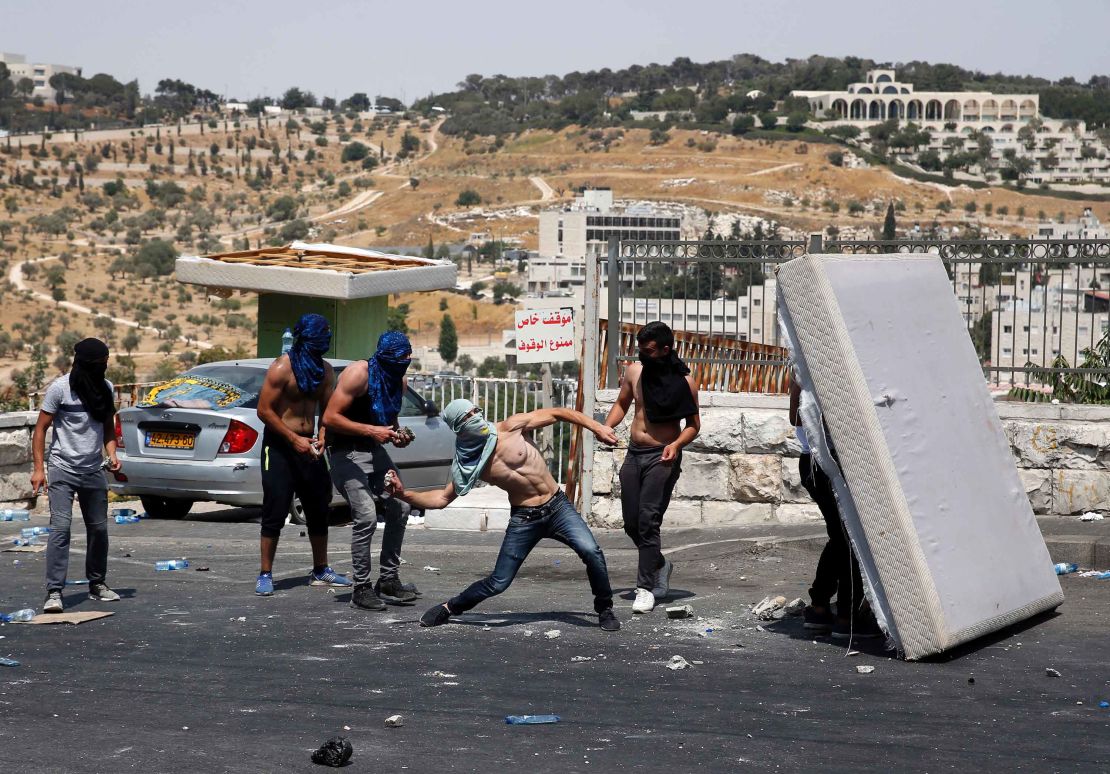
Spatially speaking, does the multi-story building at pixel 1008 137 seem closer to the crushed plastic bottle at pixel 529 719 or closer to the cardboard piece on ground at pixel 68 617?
the cardboard piece on ground at pixel 68 617

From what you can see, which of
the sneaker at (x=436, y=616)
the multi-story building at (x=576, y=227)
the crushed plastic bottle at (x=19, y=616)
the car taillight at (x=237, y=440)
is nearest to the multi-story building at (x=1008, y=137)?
the multi-story building at (x=576, y=227)

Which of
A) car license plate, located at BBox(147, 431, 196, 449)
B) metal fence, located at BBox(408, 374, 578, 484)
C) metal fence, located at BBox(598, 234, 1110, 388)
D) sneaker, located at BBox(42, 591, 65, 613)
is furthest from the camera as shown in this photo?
metal fence, located at BBox(408, 374, 578, 484)

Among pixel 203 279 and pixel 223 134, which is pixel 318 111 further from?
pixel 203 279

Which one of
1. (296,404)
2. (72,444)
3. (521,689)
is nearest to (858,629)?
(521,689)

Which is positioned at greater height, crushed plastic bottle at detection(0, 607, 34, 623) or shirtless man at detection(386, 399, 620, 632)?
shirtless man at detection(386, 399, 620, 632)

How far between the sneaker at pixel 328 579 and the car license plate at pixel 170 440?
318 centimetres

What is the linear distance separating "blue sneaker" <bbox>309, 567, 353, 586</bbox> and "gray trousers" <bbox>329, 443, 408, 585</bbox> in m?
0.68

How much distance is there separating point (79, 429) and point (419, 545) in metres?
3.40

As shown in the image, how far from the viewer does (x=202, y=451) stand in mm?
11672

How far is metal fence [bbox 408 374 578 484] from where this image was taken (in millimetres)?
13000

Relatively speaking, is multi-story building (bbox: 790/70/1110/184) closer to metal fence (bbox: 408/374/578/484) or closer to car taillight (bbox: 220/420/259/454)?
metal fence (bbox: 408/374/578/484)

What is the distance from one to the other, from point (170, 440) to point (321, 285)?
110 inches

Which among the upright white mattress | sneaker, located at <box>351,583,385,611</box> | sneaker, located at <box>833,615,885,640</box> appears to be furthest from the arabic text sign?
sneaker, located at <box>833,615,885,640</box>

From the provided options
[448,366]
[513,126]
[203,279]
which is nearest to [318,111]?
[513,126]
